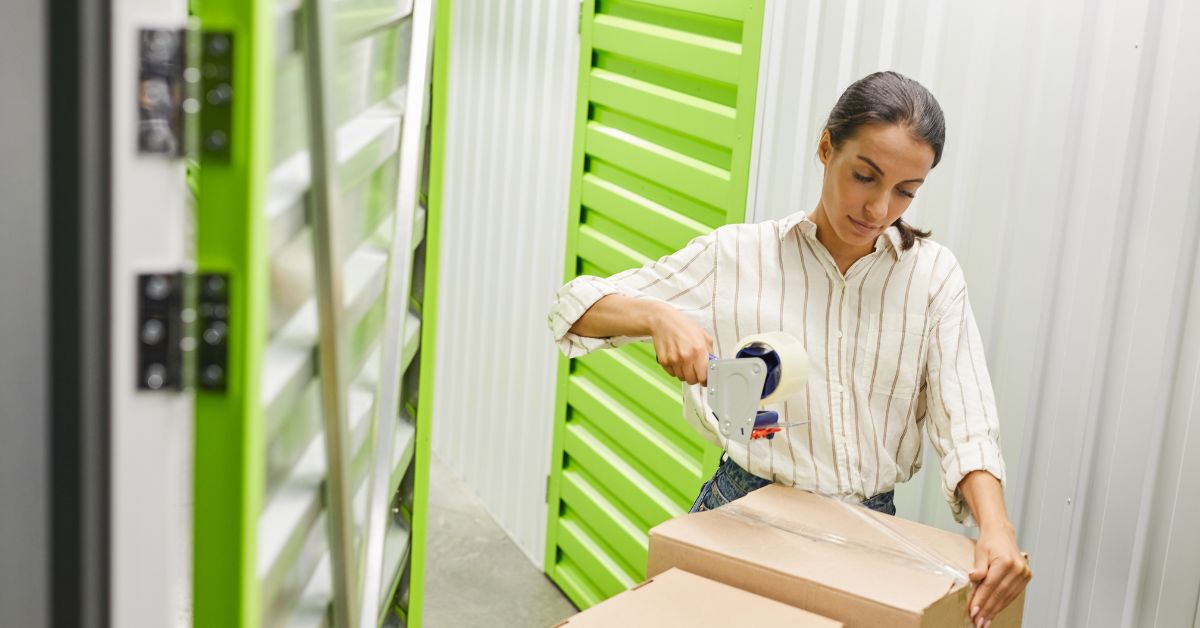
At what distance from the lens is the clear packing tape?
6.59 feet

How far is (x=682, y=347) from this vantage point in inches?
84.3

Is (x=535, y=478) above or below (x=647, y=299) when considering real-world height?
below

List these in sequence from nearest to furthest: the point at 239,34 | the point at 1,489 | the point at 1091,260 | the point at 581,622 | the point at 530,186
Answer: the point at 239,34 → the point at 1,489 → the point at 581,622 → the point at 1091,260 → the point at 530,186

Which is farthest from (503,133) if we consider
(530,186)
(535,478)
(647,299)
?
(647,299)

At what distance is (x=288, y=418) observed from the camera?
4.43 ft

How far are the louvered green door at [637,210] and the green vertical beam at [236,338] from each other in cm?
232

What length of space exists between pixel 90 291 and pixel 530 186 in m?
3.53

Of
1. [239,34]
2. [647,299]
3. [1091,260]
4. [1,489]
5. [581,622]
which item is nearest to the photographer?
[239,34]

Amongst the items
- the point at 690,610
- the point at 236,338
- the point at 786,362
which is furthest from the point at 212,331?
the point at 786,362

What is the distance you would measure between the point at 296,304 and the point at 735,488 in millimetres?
1277

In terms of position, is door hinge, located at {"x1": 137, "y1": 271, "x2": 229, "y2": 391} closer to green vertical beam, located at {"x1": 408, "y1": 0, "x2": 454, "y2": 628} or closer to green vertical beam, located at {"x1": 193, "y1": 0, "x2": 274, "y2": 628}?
green vertical beam, located at {"x1": 193, "y1": 0, "x2": 274, "y2": 628}

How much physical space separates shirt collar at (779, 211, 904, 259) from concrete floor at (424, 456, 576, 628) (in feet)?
7.81

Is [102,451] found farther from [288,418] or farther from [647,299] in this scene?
[647,299]

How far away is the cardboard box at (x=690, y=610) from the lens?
5.99 ft
